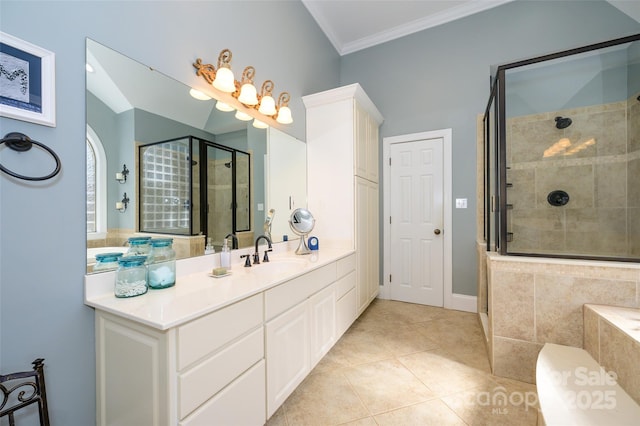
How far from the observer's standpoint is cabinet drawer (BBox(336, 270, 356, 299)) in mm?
2123

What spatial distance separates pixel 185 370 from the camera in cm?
90

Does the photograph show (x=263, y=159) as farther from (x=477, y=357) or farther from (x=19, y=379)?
(x=477, y=357)

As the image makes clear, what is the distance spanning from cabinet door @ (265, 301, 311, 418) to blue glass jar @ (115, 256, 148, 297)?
603 millimetres

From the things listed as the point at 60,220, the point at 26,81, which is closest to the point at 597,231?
the point at 60,220

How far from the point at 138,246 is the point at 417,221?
2.79m

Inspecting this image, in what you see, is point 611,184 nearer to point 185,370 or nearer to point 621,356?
point 621,356

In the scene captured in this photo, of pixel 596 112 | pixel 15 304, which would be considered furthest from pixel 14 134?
pixel 596 112

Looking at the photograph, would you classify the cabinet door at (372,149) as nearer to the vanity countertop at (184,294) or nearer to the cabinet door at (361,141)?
the cabinet door at (361,141)

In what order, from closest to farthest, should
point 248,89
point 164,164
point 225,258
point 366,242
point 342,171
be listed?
point 164,164, point 225,258, point 248,89, point 342,171, point 366,242

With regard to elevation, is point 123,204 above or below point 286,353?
above

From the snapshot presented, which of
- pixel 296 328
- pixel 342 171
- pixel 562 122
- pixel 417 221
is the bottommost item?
pixel 296 328

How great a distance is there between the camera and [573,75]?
6.80ft

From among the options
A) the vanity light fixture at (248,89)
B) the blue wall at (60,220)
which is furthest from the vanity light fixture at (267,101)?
the blue wall at (60,220)

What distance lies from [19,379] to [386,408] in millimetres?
1652
